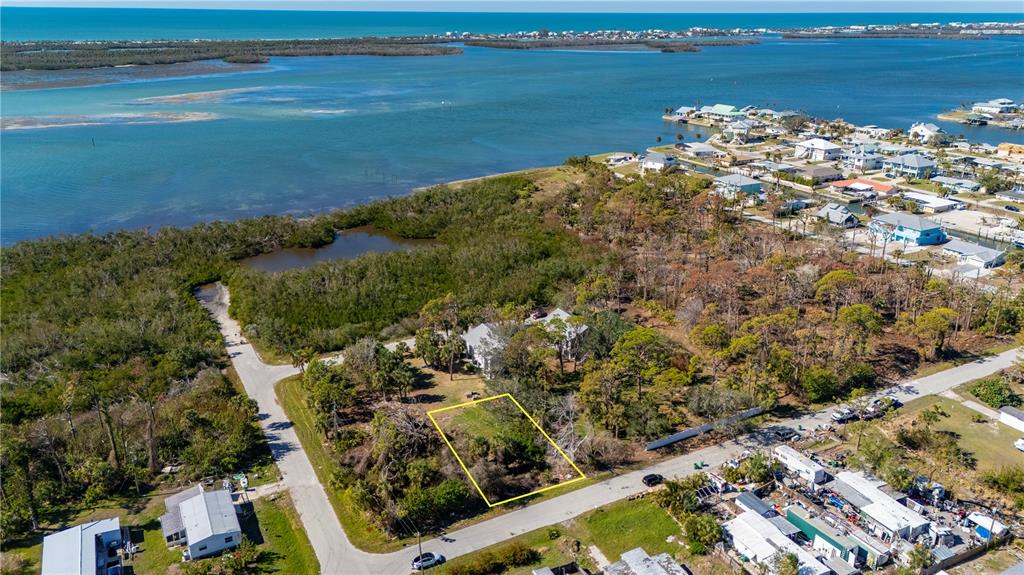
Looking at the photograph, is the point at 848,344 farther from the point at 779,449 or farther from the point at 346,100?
the point at 346,100

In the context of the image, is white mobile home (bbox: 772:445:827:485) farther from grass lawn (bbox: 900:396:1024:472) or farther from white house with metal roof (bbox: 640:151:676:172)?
white house with metal roof (bbox: 640:151:676:172)

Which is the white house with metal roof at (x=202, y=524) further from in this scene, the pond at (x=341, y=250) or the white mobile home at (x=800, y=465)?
the pond at (x=341, y=250)

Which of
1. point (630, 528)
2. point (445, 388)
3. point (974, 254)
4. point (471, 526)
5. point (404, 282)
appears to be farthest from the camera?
point (974, 254)

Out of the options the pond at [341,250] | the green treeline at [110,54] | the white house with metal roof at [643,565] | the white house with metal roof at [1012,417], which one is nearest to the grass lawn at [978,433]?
the white house with metal roof at [1012,417]

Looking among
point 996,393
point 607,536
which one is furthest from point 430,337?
point 996,393

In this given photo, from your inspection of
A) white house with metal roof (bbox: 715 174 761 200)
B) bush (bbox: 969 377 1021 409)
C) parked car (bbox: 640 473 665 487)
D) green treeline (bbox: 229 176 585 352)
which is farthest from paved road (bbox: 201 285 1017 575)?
white house with metal roof (bbox: 715 174 761 200)

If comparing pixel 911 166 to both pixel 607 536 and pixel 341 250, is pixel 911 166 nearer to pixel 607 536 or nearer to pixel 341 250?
pixel 341 250

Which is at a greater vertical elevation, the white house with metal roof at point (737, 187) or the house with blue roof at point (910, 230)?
the white house with metal roof at point (737, 187)
